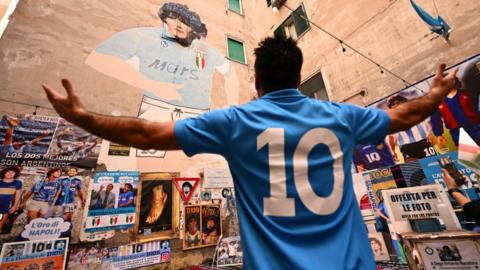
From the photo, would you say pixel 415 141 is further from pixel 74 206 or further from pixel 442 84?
pixel 74 206

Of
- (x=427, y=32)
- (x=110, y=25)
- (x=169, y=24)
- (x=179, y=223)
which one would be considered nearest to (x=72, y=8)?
(x=110, y=25)

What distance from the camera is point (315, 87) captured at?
21.1 feet

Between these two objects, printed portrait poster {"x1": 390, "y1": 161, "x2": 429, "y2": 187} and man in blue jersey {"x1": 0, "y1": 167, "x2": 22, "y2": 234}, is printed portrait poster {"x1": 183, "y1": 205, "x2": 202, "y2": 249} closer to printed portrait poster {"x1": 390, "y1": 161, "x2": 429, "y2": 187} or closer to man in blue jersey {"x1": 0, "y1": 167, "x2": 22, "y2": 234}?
man in blue jersey {"x1": 0, "y1": 167, "x2": 22, "y2": 234}

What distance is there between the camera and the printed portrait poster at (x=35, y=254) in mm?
3023

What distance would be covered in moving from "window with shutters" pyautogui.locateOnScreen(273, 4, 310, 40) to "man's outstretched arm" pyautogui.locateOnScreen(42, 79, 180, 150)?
6.72 m

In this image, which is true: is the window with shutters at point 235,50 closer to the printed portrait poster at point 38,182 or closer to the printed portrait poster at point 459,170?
the printed portrait poster at point 38,182

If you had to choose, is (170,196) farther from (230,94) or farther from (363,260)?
(363,260)

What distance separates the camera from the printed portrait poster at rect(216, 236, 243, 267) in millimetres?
4391

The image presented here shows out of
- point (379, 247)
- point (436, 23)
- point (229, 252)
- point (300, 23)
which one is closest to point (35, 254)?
point (229, 252)

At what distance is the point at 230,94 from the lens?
645cm

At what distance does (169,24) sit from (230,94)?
262cm

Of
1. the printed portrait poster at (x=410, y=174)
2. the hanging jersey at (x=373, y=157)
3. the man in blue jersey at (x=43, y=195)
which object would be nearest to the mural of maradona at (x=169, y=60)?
the man in blue jersey at (x=43, y=195)

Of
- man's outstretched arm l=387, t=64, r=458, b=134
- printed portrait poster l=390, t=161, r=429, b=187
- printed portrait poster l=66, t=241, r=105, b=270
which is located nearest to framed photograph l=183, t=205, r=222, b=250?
printed portrait poster l=66, t=241, r=105, b=270

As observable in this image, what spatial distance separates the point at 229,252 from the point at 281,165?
443cm
